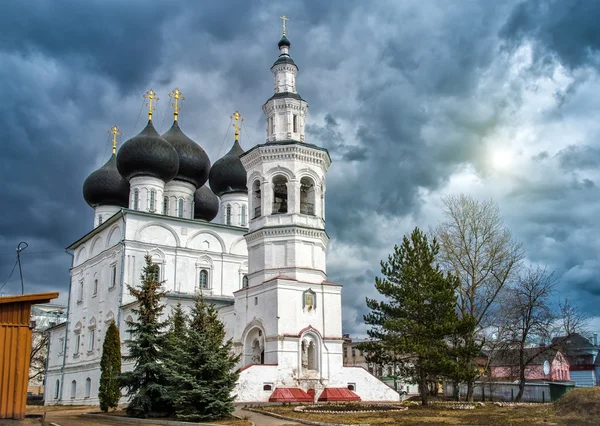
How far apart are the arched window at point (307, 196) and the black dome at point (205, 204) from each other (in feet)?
44.9

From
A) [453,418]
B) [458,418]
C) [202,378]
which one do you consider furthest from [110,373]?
[458,418]

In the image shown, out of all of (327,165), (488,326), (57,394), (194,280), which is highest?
(327,165)

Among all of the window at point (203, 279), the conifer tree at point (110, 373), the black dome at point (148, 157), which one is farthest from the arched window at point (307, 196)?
the black dome at point (148, 157)

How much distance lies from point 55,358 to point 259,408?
74.4 ft

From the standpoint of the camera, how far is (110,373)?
22.0 meters

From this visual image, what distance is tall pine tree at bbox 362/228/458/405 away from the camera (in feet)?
71.7

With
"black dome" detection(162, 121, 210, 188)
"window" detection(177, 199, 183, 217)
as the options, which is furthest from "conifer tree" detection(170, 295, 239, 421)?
"black dome" detection(162, 121, 210, 188)

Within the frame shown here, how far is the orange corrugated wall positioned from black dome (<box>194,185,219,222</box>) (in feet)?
89.8

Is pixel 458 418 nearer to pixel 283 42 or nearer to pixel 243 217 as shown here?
pixel 283 42

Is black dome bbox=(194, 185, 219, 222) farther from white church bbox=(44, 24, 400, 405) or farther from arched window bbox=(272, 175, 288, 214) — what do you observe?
arched window bbox=(272, 175, 288, 214)

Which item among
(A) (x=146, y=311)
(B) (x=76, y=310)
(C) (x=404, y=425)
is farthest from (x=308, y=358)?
(B) (x=76, y=310)

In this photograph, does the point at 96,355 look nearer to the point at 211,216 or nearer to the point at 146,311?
the point at 211,216

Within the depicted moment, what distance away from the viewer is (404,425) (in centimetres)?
1488

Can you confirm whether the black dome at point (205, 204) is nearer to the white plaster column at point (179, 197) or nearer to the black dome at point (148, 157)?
the white plaster column at point (179, 197)
